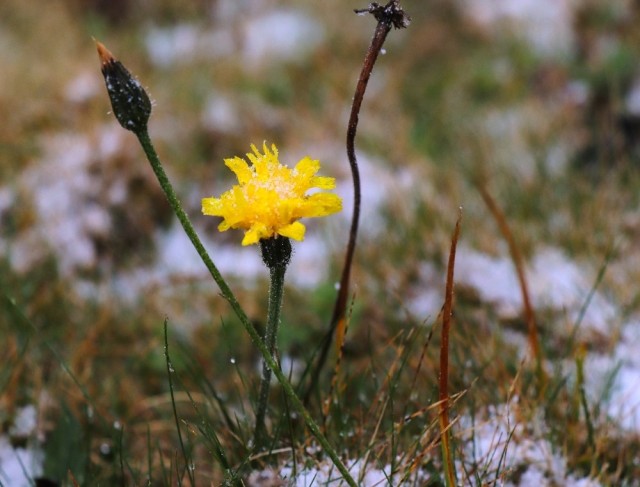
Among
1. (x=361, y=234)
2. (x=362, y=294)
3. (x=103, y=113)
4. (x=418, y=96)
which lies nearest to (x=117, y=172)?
(x=103, y=113)

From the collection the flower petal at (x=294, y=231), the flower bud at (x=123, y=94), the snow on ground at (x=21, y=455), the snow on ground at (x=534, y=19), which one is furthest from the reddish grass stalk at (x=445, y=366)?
the snow on ground at (x=534, y=19)

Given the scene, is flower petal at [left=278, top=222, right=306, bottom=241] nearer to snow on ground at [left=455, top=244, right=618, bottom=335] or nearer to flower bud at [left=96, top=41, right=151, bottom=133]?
flower bud at [left=96, top=41, right=151, bottom=133]

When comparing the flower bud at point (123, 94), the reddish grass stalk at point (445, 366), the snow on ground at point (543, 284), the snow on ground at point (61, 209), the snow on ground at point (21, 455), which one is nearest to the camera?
the flower bud at point (123, 94)

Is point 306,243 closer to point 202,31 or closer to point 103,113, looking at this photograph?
point 103,113

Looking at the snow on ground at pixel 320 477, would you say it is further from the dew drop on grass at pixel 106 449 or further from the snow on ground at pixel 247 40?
the snow on ground at pixel 247 40

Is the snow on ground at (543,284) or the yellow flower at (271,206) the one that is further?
the snow on ground at (543,284)

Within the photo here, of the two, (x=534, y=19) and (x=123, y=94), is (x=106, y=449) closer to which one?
(x=123, y=94)
